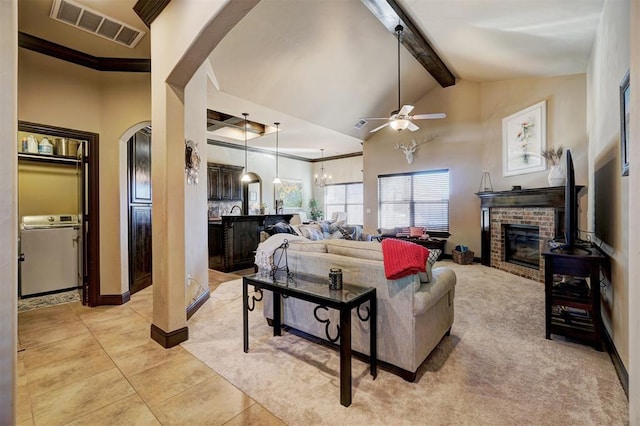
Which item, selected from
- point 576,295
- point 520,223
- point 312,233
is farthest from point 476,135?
Answer: point 576,295

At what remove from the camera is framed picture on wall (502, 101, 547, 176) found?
4.83 meters

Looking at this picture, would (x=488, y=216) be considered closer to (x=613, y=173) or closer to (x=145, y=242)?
(x=613, y=173)

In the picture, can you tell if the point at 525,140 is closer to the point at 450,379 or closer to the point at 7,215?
the point at 450,379

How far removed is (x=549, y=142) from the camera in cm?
473

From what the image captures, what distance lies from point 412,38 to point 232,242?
4.77 metres

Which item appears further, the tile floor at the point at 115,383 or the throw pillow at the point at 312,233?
the throw pillow at the point at 312,233

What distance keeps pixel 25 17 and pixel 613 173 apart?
17.8 feet

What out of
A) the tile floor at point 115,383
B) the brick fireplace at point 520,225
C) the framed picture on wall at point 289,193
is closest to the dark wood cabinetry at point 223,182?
the framed picture on wall at point 289,193

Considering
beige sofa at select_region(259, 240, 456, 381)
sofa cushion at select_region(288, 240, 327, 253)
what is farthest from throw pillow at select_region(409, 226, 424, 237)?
sofa cushion at select_region(288, 240, 327, 253)

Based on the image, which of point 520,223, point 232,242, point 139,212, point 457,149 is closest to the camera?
point 139,212

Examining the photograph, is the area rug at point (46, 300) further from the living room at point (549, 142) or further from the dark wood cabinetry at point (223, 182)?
the dark wood cabinetry at point (223, 182)

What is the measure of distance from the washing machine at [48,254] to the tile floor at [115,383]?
43.8 inches

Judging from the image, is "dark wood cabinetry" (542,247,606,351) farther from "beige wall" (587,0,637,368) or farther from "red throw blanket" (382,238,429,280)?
"red throw blanket" (382,238,429,280)

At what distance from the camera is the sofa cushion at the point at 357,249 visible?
2.19 m
